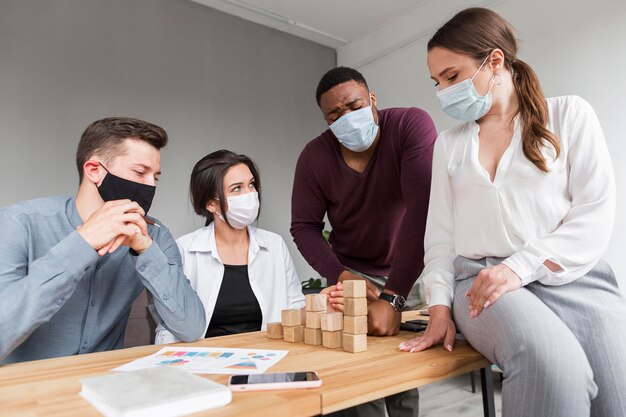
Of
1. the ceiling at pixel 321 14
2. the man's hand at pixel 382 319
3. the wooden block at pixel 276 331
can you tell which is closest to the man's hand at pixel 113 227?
the wooden block at pixel 276 331

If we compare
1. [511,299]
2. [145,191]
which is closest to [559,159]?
[511,299]

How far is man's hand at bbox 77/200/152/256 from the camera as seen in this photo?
109cm

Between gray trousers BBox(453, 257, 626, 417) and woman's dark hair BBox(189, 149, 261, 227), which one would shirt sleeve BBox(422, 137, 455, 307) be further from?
woman's dark hair BBox(189, 149, 261, 227)

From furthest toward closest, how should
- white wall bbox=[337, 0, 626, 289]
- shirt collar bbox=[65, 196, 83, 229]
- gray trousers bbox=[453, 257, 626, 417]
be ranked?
white wall bbox=[337, 0, 626, 289], shirt collar bbox=[65, 196, 83, 229], gray trousers bbox=[453, 257, 626, 417]

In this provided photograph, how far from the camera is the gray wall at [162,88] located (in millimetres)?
3174

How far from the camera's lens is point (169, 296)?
1279 millimetres

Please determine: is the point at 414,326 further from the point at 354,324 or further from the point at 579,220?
the point at 579,220

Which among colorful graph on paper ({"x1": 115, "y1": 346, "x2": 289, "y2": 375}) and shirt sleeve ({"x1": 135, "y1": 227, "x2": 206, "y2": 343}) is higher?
shirt sleeve ({"x1": 135, "y1": 227, "x2": 206, "y2": 343})

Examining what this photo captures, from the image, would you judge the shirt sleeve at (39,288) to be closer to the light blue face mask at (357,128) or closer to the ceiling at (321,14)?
the light blue face mask at (357,128)

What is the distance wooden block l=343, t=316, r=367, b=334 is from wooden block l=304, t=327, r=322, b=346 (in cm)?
10

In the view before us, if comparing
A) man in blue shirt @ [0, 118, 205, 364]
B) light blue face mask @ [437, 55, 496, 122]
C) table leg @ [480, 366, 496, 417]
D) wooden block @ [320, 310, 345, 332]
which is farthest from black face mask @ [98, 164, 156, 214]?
table leg @ [480, 366, 496, 417]

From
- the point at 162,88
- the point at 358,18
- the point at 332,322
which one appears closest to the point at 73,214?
the point at 332,322

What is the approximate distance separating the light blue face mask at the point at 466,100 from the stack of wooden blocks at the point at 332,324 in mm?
587

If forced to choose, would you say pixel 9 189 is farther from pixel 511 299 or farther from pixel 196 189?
pixel 511 299
